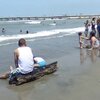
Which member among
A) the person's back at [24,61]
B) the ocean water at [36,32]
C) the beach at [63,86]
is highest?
the person's back at [24,61]

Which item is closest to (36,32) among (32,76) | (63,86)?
(32,76)

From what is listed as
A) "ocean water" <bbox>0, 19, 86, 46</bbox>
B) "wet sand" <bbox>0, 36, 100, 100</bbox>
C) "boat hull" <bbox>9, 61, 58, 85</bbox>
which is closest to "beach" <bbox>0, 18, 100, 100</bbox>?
"wet sand" <bbox>0, 36, 100, 100</bbox>

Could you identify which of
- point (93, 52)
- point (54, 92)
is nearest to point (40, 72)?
point (54, 92)

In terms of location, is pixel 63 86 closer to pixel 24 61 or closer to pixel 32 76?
pixel 32 76

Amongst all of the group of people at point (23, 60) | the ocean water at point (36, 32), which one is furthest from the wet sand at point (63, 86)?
the ocean water at point (36, 32)

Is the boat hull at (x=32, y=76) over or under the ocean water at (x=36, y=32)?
over

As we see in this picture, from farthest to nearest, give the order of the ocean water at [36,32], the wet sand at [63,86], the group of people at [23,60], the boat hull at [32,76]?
1. the ocean water at [36,32]
2. the group of people at [23,60]
3. the boat hull at [32,76]
4. the wet sand at [63,86]

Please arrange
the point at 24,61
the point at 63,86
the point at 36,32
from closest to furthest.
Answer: the point at 63,86 → the point at 24,61 → the point at 36,32

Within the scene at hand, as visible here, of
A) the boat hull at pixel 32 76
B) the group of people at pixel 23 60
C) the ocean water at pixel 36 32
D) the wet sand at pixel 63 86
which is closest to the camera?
the wet sand at pixel 63 86

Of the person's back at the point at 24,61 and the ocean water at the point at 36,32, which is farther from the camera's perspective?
the ocean water at the point at 36,32

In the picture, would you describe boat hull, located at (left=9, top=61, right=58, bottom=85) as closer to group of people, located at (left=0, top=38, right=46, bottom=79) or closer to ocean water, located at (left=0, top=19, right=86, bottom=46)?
group of people, located at (left=0, top=38, right=46, bottom=79)

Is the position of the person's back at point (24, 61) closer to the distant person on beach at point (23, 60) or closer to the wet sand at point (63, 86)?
the distant person on beach at point (23, 60)

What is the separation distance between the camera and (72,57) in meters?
13.1

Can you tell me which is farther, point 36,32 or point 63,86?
point 36,32
